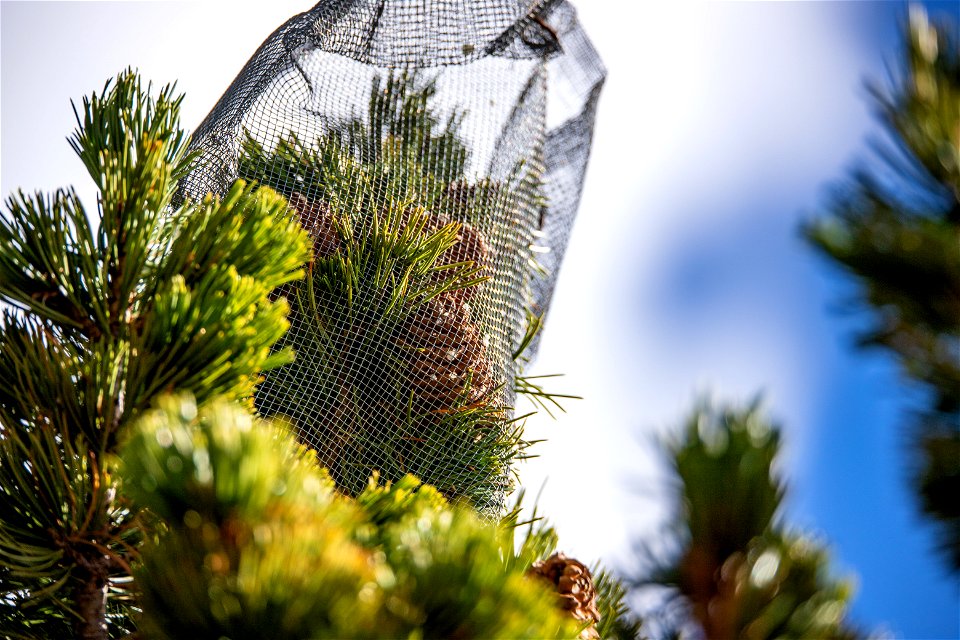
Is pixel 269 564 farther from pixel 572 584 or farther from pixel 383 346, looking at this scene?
pixel 383 346

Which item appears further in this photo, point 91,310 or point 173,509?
point 91,310

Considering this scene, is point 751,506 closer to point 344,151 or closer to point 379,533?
point 379,533

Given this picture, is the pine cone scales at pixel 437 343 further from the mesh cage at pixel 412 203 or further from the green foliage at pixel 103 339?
the green foliage at pixel 103 339

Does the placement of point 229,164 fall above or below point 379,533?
above

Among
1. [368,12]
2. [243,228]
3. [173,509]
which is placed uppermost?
[368,12]

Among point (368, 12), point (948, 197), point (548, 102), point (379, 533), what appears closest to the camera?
point (948, 197)

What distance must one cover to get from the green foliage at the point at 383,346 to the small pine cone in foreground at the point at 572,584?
14 centimetres

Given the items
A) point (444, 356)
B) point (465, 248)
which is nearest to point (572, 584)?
point (444, 356)

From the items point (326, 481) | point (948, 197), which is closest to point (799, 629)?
point (948, 197)

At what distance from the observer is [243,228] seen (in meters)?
0.51

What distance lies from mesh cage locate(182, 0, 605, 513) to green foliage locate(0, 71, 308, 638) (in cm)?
11

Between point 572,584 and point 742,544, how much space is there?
0.81 ft

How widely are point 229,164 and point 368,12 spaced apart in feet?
0.72

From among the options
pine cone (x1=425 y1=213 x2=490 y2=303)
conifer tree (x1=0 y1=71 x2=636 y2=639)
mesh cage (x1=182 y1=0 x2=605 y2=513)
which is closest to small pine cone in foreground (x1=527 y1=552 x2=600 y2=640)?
conifer tree (x1=0 y1=71 x2=636 y2=639)
